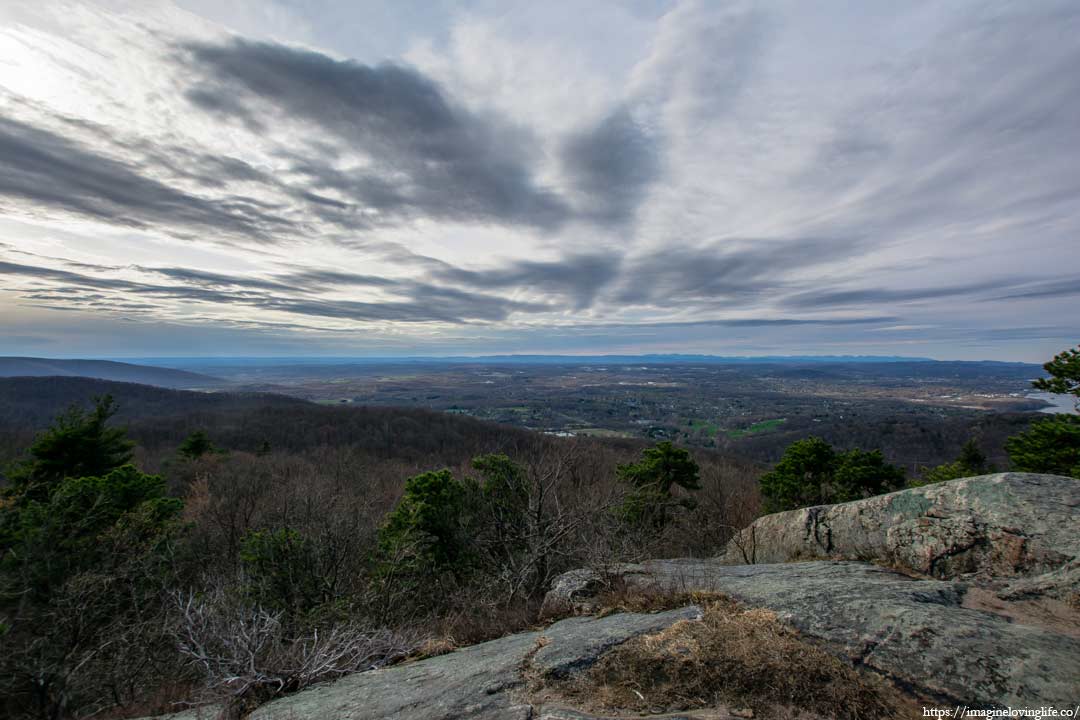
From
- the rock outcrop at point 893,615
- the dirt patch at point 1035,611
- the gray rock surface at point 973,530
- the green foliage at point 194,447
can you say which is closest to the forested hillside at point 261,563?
the rock outcrop at point 893,615

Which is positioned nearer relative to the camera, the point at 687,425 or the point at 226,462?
the point at 226,462

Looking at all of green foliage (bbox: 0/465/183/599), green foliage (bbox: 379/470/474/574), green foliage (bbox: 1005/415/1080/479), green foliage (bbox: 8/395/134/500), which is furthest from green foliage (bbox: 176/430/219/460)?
green foliage (bbox: 1005/415/1080/479)

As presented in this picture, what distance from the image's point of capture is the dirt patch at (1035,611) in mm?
4484

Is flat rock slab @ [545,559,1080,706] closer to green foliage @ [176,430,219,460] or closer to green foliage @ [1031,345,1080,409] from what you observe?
green foliage @ [1031,345,1080,409]

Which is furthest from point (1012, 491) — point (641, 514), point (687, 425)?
point (687, 425)

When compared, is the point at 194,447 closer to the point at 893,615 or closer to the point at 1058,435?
the point at 893,615

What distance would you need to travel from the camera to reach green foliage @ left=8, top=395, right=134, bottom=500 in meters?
17.9

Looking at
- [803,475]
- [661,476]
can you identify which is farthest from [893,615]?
[803,475]

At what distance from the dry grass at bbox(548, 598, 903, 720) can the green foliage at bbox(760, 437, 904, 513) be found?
17.4 metres

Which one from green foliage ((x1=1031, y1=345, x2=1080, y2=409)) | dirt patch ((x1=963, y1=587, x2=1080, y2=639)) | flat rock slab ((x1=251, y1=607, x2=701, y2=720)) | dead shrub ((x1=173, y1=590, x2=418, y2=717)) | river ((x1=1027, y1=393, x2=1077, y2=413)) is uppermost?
green foliage ((x1=1031, y1=345, x2=1080, y2=409))

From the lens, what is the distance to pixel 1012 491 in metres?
6.68

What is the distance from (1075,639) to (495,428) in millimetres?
73341

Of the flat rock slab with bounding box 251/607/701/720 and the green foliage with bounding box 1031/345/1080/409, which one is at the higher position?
the green foliage with bounding box 1031/345/1080/409

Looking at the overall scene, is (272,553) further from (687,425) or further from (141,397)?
(141,397)
